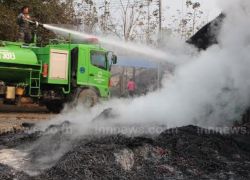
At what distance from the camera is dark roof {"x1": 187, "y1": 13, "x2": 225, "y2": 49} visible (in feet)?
39.0

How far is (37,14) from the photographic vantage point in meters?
26.4

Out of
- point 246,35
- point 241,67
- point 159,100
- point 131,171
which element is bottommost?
point 131,171

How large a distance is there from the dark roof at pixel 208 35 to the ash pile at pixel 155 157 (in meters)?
3.18

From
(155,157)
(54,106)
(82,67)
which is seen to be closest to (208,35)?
(155,157)

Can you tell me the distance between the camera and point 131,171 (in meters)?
7.88

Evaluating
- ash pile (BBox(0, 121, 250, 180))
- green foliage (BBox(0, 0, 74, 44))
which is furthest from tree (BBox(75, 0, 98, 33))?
ash pile (BBox(0, 121, 250, 180))

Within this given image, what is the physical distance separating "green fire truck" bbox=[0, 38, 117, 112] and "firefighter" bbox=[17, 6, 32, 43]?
0.48 meters

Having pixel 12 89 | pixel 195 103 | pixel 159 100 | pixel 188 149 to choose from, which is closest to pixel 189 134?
pixel 188 149

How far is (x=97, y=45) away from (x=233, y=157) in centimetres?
1248

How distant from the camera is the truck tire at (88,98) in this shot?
1997 cm

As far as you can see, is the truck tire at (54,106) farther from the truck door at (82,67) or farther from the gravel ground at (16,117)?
the truck door at (82,67)

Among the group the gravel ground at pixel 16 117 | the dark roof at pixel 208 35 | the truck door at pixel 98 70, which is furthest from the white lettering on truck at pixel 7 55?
the dark roof at pixel 208 35

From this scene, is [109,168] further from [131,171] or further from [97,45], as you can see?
[97,45]

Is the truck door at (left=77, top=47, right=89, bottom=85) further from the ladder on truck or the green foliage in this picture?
the green foliage
